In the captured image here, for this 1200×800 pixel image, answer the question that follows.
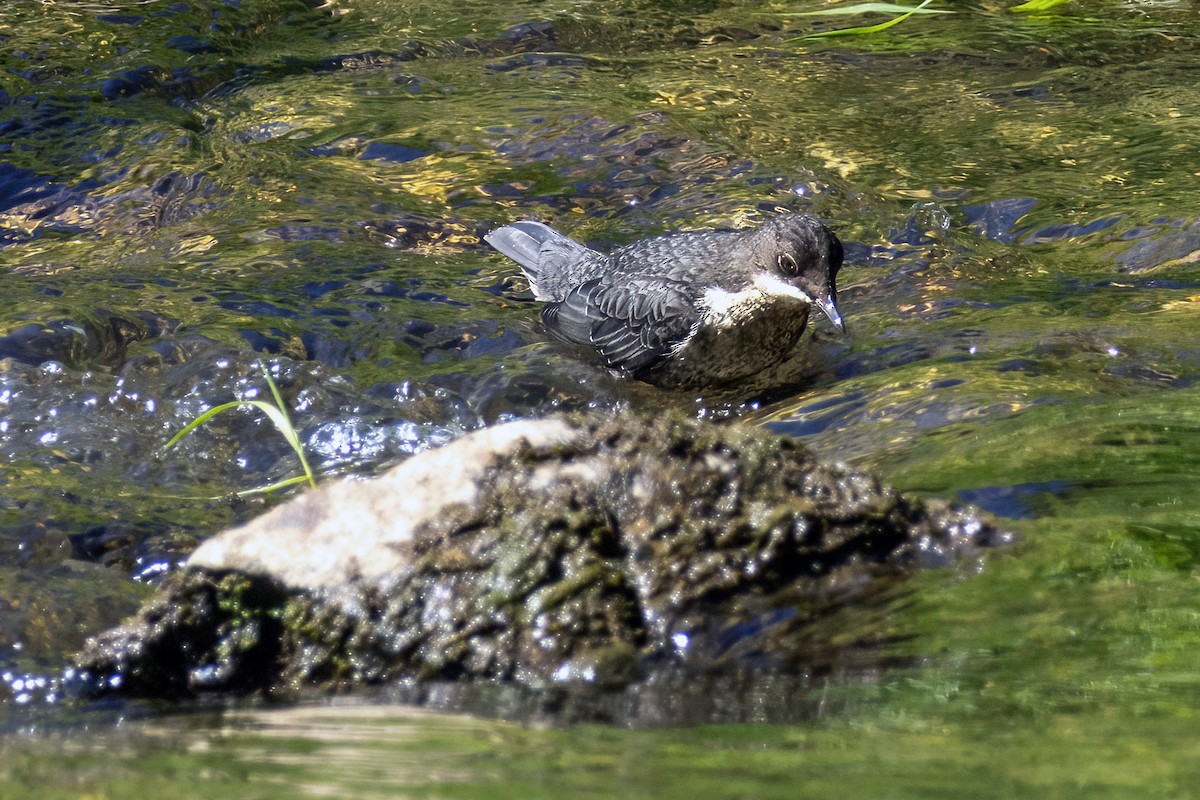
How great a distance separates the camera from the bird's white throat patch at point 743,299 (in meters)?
5.68

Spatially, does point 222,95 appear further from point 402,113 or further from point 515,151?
point 515,151

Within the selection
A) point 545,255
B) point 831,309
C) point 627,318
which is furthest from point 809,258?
point 545,255

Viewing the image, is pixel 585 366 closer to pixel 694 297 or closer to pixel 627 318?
pixel 627 318

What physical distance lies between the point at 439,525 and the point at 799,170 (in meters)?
4.92

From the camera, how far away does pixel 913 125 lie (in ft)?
25.4

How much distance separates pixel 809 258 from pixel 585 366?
1196mm

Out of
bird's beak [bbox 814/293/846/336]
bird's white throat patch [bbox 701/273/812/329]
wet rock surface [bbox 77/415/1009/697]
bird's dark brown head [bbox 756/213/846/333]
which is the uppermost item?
wet rock surface [bbox 77/415/1009/697]

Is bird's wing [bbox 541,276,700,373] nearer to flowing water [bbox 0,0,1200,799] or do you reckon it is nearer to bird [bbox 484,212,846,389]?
bird [bbox 484,212,846,389]

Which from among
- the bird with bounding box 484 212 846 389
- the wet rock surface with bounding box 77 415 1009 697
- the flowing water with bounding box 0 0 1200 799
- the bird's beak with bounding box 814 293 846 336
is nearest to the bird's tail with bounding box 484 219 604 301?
the bird with bounding box 484 212 846 389

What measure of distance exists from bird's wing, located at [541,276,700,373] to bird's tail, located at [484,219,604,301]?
10 centimetres

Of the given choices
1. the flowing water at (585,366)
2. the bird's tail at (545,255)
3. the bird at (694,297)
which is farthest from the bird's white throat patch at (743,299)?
the bird's tail at (545,255)

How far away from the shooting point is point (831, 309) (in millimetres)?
5469

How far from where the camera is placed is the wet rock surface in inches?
111

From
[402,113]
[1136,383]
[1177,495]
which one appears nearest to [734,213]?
[402,113]
